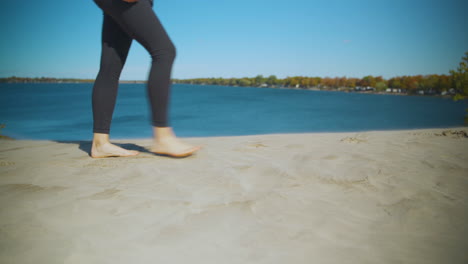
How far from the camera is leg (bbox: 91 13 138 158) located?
235 centimetres

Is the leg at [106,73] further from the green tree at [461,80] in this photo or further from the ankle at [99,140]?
the green tree at [461,80]

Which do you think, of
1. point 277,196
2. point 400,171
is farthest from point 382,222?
point 400,171

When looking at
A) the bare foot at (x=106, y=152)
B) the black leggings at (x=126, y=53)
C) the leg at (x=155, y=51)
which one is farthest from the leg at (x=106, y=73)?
the leg at (x=155, y=51)

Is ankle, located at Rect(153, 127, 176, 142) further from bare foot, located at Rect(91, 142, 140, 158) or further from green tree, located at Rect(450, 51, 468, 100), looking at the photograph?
green tree, located at Rect(450, 51, 468, 100)

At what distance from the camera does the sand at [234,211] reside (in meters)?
0.87

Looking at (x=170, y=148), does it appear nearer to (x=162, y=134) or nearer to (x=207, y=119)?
(x=162, y=134)

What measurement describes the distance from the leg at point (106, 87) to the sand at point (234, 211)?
0.30 meters

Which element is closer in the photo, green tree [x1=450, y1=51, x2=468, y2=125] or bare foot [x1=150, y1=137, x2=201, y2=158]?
bare foot [x1=150, y1=137, x2=201, y2=158]

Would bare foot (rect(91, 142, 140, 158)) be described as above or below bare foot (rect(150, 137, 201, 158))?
below

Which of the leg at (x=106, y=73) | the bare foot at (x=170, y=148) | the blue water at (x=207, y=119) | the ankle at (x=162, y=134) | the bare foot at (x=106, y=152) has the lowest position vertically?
the blue water at (x=207, y=119)

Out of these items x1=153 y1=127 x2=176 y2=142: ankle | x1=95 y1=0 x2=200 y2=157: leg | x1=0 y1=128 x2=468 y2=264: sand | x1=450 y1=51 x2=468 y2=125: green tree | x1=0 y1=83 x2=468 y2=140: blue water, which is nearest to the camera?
x1=0 y1=128 x2=468 y2=264: sand

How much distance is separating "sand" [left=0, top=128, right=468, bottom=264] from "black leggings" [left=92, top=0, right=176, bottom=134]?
20.4 inches

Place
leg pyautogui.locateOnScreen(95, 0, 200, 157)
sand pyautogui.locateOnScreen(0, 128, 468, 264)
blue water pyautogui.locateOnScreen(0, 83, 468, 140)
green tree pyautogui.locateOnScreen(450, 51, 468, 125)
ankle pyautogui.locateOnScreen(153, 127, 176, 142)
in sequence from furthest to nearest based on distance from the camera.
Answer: blue water pyautogui.locateOnScreen(0, 83, 468, 140) < green tree pyautogui.locateOnScreen(450, 51, 468, 125) < ankle pyautogui.locateOnScreen(153, 127, 176, 142) < leg pyautogui.locateOnScreen(95, 0, 200, 157) < sand pyautogui.locateOnScreen(0, 128, 468, 264)

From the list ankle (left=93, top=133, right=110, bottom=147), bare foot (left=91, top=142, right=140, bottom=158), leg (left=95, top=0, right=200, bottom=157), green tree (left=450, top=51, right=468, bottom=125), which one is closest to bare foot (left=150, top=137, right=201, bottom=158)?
leg (left=95, top=0, right=200, bottom=157)
